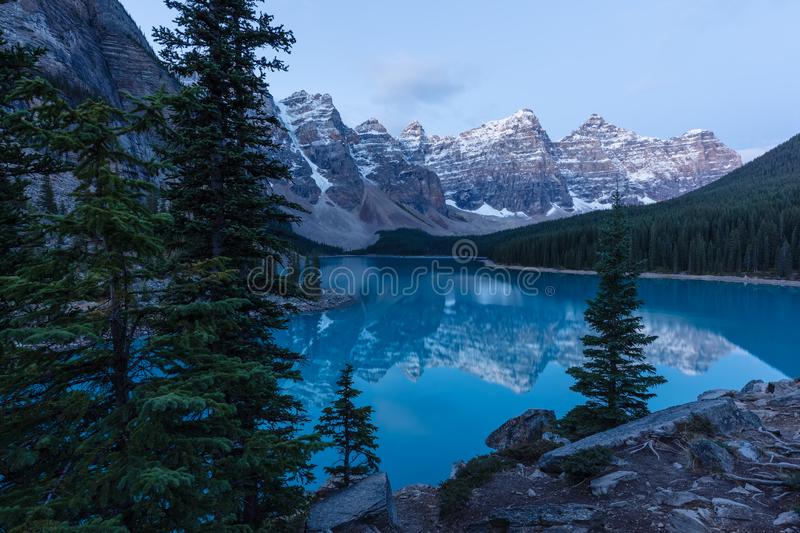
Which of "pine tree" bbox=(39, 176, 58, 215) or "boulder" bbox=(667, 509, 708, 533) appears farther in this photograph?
"pine tree" bbox=(39, 176, 58, 215)

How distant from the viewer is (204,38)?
880cm

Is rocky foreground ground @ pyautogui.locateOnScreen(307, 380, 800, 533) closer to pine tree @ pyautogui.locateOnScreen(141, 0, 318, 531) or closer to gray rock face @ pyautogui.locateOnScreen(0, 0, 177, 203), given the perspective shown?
pine tree @ pyautogui.locateOnScreen(141, 0, 318, 531)

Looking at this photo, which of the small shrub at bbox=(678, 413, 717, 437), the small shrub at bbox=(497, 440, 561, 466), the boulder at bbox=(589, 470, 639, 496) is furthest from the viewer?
the small shrub at bbox=(497, 440, 561, 466)

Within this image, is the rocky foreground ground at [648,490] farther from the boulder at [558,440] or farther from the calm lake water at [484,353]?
the calm lake water at [484,353]

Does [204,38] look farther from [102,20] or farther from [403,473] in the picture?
[102,20]

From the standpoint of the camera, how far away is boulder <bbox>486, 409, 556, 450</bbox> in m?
17.3

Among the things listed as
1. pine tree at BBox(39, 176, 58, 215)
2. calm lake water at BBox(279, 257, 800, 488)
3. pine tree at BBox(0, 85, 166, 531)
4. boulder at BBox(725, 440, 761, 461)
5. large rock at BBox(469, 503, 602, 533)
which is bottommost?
calm lake water at BBox(279, 257, 800, 488)

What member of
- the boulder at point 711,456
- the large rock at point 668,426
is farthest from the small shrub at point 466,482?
the boulder at point 711,456

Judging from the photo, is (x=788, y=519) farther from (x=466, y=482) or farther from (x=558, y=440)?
(x=558, y=440)

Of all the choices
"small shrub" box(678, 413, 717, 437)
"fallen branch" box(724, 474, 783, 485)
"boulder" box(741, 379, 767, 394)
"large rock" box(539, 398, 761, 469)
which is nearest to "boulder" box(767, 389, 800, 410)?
"boulder" box(741, 379, 767, 394)

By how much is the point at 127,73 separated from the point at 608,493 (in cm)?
15633

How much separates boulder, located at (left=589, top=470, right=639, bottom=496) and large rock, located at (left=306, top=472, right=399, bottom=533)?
485cm

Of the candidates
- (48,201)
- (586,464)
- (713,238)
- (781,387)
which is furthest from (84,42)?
(713,238)

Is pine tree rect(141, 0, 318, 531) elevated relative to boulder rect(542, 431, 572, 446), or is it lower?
elevated
